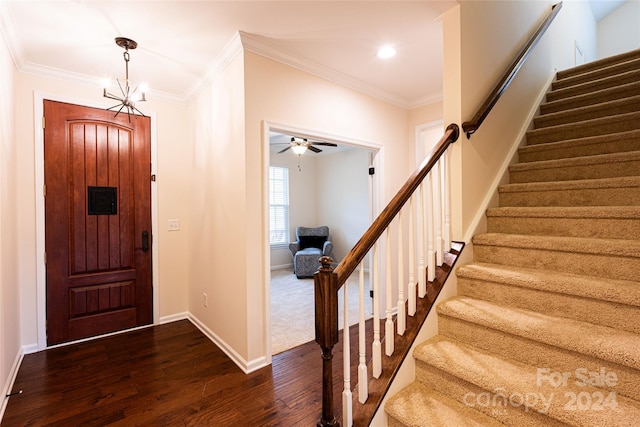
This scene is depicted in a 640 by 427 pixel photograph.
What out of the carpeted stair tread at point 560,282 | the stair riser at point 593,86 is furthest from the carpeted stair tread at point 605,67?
the carpeted stair tread at point 560,282

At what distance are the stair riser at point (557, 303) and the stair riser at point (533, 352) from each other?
249 millimetres

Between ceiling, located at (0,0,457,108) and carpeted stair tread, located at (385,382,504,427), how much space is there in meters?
2.37

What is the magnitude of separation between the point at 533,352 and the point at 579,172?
4.83 ft

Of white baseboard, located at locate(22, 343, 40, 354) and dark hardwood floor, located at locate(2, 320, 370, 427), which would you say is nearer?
dark hardwood floor, located at locate(2, 320, 370, 427)

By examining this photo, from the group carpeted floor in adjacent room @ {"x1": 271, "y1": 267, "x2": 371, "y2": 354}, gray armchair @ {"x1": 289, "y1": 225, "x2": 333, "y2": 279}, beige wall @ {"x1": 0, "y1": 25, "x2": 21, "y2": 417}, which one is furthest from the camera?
gray armchair @ {"x1": 289, "y1": 225, "x2": 333, "y2": 279}

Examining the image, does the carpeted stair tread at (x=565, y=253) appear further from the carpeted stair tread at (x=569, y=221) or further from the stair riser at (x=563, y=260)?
the carpeted stair tread at (x=569, y=221)

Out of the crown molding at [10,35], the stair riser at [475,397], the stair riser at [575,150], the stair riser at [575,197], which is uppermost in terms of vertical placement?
the crown molding at [10,35]

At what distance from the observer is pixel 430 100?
3.52 meters

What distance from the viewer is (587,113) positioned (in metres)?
2.51

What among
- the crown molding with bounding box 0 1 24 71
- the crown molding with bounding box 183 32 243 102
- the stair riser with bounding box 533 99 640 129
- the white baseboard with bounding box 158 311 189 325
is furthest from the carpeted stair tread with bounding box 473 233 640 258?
the crown molding with bounding box 0 1 24 71

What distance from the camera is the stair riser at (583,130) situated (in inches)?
86.7

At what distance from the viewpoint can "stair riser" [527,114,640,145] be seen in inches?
86.7

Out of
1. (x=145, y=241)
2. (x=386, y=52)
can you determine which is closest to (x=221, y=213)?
(x=145, y=241)

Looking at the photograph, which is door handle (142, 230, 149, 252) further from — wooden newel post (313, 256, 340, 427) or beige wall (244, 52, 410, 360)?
wooden newel post (313, 256, 340, 427)
